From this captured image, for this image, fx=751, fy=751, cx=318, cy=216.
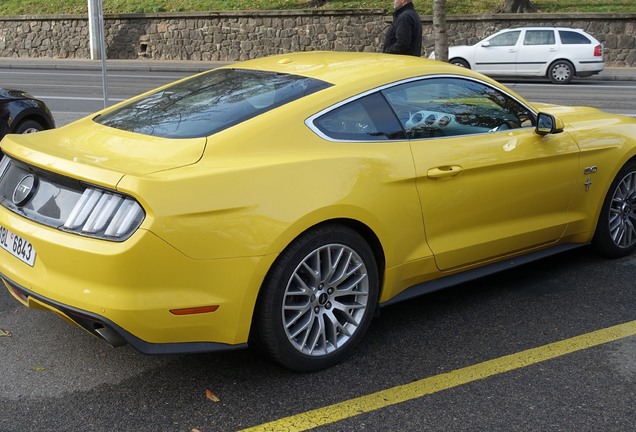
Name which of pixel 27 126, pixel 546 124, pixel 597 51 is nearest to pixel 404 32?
pixel 27 126

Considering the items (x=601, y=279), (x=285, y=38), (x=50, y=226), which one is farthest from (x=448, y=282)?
(x=285, y=38)

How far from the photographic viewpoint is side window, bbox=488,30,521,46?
2139 centimetres

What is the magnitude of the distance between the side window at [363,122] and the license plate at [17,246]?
1524 mm

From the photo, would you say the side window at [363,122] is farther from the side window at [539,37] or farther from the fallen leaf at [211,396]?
the side window at [539,37]

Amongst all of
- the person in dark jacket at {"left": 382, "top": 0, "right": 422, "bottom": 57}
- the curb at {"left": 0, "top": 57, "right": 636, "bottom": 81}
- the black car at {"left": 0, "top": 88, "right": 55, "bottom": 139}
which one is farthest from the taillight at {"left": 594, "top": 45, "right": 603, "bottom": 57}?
the black car at {"left": 0, "top": 88, "right": 55, "bottom": 139}

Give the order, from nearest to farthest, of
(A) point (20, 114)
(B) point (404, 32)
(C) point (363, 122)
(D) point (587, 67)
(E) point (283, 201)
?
1. (E) point (283, 201)
2. (C) point (363, 122)
3. (A) point (20, 114)
4. (B) point (404, 32)
5. (D) point (587, 67)

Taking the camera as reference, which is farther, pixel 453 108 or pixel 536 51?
pixel 536 51

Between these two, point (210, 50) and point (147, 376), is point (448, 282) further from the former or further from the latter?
point (210, 50)

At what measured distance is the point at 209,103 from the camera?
4.14 meters

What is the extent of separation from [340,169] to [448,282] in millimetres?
1089

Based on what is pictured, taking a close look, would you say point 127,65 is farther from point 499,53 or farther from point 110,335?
point 110,335

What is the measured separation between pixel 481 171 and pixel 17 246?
2.54m

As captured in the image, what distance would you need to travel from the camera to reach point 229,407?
3469 mm

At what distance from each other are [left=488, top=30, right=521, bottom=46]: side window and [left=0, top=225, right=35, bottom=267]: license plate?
64.2ft
